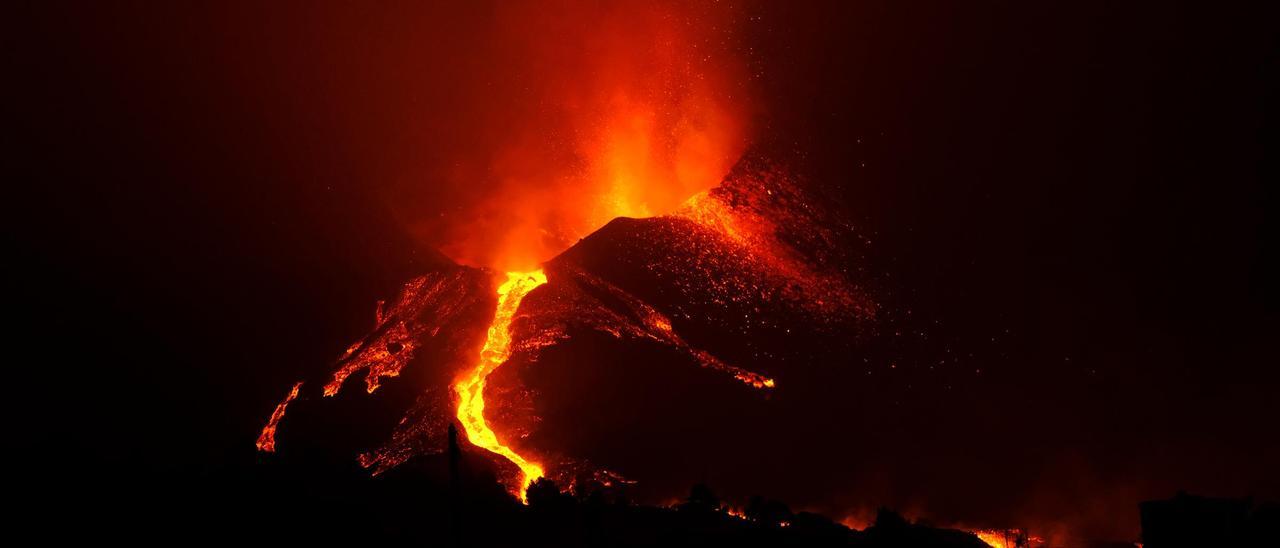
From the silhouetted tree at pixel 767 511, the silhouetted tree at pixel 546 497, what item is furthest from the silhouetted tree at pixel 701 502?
the silhouetted tree at pixel 546 497

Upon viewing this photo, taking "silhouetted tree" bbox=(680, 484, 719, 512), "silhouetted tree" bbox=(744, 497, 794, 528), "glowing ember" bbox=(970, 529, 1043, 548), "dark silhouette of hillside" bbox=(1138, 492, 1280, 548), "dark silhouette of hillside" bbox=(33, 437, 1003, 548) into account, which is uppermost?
"glowing ember" bbox=(970, 529, 1043, 548)

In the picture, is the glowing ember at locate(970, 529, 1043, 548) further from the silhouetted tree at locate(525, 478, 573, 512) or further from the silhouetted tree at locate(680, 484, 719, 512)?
the silhouetted tree at locate(525, 478, 573, 512)

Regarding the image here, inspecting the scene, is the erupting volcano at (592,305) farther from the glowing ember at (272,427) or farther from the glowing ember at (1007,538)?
the glowing ember at (1007,538)

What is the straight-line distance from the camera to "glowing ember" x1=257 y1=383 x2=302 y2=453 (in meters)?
26.4

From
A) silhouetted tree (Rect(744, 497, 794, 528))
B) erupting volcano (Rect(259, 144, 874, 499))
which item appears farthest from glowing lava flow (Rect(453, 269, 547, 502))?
silhouetted tree (Rect(744, 497, 794, 528))

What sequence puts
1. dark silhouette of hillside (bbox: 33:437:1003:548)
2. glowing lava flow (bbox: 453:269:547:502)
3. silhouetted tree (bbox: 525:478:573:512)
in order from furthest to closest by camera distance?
glowing lava flow (bbox: 453:269:547:502)
silhouetted tree (bbox: 525:478:573:512)
dark silhouette of hillside (bbox: 33:437:1003:548)

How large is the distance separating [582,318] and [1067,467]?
21807 mm

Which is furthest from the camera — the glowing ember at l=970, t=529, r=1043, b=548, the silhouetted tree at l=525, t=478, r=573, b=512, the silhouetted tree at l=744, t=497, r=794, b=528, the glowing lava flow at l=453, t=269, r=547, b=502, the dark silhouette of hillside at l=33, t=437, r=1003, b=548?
the glowing ember at l=970, t=529, r=1043, b=548

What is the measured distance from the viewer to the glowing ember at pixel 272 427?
26.4 metres

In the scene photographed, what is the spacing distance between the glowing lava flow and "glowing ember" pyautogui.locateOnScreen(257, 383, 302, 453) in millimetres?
4925

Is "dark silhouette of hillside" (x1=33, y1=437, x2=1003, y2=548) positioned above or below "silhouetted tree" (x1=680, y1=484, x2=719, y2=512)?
below

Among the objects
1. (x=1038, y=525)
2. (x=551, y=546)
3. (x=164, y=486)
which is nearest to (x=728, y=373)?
(x=551, y=546)

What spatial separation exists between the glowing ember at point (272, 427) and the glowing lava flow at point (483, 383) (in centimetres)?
492

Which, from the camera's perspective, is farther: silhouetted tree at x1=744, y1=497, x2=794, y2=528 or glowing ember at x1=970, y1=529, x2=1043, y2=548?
glowing ember at x1=970, y1=529, x2=1043, y2=548
